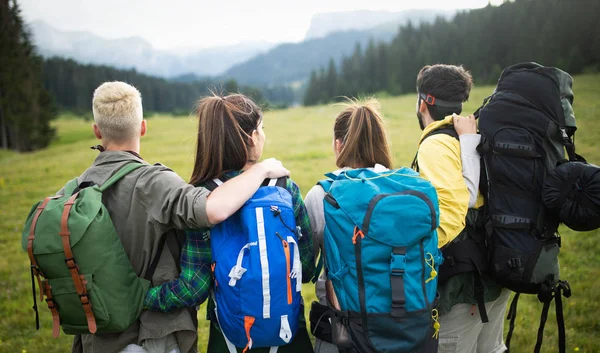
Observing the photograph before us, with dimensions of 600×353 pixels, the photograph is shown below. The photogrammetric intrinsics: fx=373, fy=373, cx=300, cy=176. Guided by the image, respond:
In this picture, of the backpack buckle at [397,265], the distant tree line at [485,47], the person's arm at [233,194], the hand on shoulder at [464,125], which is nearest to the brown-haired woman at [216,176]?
the person's arm at [233,194]

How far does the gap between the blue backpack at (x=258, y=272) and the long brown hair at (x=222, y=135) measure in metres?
0.39

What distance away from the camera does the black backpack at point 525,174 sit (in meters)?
3.04

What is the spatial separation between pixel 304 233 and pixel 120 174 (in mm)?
1426

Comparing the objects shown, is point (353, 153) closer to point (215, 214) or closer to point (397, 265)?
point (397, 265)

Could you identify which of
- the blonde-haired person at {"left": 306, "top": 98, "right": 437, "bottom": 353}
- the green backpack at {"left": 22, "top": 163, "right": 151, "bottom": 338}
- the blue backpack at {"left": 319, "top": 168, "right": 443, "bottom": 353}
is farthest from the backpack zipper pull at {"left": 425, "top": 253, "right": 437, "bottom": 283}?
the green backpack at {"left": 22, "top": 163, "right": 151, "bottom": 338}

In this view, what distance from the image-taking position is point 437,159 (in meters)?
3.15

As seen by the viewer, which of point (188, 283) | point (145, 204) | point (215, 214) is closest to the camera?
point (215, 214)

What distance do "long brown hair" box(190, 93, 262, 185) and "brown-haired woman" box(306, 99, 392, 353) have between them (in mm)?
707

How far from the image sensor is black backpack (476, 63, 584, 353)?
120 inches

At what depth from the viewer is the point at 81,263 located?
94.6 inches

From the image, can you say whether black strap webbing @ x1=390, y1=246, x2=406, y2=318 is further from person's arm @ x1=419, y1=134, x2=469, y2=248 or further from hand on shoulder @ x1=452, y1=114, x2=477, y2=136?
hand on shoulder @ x1=452, y1=114, x2=477, y2=136

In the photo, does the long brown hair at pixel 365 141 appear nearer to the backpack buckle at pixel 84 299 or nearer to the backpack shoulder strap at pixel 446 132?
the backpack shoulder strap at pixel 446 132

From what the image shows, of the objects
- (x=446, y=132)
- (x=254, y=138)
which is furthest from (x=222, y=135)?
(x=446, y=132)

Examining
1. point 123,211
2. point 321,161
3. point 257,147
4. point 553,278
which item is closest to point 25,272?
point 123,211
